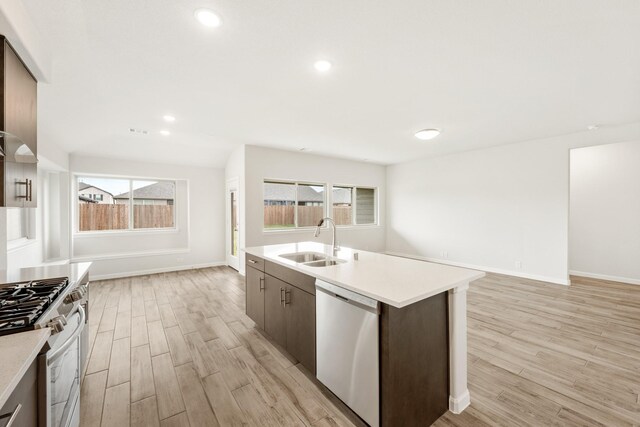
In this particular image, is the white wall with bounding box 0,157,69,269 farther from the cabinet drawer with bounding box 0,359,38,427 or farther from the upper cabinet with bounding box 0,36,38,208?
the cabinet drawer with bounding box 0,359,38,427

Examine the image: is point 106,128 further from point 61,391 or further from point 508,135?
point 508,135

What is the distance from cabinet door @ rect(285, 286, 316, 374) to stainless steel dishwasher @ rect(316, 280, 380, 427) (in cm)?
8

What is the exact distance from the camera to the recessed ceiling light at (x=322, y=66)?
7.37 ft

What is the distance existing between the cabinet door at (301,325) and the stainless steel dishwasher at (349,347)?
79 millimetres

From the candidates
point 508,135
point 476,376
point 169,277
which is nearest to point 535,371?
point 476,376

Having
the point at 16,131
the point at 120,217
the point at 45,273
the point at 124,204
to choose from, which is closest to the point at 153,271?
the point at 120,217

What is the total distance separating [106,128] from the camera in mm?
3980

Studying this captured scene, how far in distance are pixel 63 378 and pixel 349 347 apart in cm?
143

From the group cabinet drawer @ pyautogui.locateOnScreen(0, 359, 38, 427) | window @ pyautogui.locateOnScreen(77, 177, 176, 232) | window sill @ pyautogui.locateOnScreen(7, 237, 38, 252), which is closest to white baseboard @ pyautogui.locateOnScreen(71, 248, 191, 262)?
window @ pyautogui.locateOnScreen(77, 177, 176, 232)

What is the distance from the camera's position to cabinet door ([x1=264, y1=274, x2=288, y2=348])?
2.36 metres

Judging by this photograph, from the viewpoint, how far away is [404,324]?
144 cm

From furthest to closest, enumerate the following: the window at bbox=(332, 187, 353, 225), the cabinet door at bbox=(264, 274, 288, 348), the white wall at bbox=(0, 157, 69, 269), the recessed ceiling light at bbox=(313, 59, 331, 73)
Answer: the window at bbox=(332, 187, 353, 225) < the white wall at bbox=(0, 157, 69, 269) < the cabinet door at bbox=(264, 274, 288, 348) < the recessed ceiling light at bbox=(313, 59, 331, 73)

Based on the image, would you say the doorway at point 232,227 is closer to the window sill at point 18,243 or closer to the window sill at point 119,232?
the window sill at point 119,232

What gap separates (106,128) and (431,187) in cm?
646
